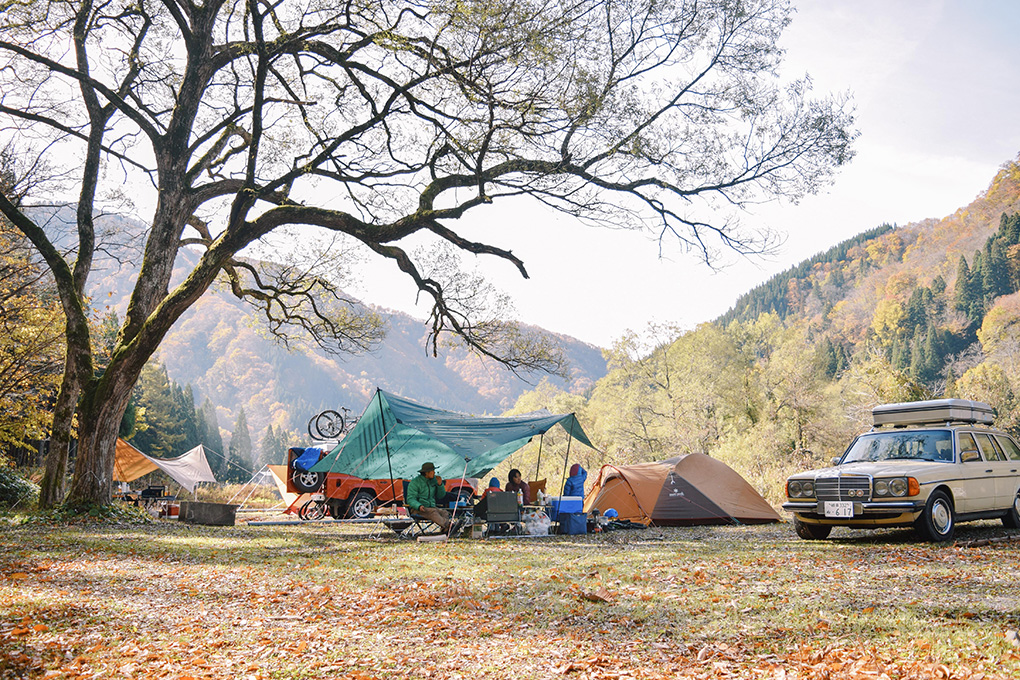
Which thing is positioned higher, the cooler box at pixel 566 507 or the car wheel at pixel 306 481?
the car wheel at pixel 306 481

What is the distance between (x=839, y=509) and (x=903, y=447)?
1934 millimetres

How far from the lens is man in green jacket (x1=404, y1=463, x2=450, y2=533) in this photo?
39.4 ft

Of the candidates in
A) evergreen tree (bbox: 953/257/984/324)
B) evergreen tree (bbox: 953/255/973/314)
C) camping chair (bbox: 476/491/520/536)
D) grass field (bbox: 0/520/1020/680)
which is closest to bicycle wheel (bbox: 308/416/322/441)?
camping chair (bbox: 476/491/520/536)

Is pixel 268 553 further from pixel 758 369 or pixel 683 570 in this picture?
pixel 758 369

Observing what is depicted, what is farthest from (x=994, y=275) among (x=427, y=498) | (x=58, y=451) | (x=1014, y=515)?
(x=58, y=451)

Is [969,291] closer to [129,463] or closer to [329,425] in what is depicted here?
[329,425]

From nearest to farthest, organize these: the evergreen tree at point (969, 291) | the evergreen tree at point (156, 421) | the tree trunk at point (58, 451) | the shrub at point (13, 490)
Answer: the tree trunk at point (58, 451)
the shrub at point (13, 490)
the evergreen tree at point (156, 421)
the evergreen tree at point (969, 291)

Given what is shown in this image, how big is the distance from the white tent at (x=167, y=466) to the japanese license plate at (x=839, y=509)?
19886 millimetres

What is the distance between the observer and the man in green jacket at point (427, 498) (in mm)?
12023

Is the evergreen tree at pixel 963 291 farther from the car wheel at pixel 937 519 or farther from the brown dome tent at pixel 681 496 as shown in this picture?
the car wheel at pixel 937 519

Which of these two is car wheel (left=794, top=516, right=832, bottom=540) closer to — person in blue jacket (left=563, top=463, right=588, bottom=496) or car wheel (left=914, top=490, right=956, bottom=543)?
car wheel (left=914, top=490, right=956, bottom=543)

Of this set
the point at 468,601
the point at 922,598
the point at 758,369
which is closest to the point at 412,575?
the point at 468,601

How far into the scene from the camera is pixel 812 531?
10.4m

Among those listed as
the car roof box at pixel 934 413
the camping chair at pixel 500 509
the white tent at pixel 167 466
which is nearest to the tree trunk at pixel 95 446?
the camping chair at pixel 500 509
